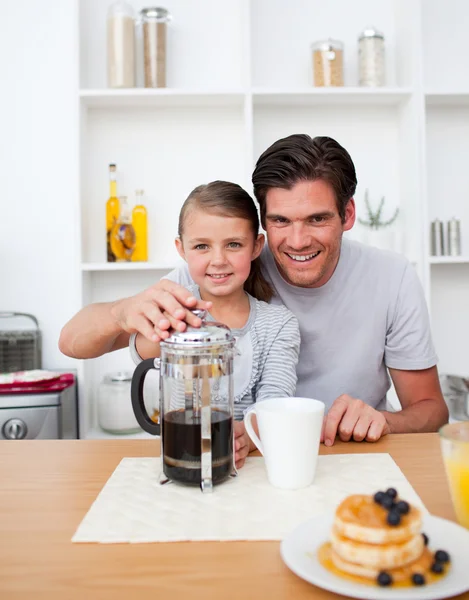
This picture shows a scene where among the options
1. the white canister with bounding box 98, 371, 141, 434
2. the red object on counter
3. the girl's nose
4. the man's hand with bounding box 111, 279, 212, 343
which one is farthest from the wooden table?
the white canister with bounding box 98, 371, 141, 434

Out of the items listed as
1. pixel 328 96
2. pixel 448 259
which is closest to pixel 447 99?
pixel 328 96

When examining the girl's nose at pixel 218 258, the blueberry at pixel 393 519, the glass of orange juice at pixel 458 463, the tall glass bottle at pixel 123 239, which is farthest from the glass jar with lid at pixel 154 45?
the blueberry at pixel 393 519

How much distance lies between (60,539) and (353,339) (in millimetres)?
1120

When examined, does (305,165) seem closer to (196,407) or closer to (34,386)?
(196,407)

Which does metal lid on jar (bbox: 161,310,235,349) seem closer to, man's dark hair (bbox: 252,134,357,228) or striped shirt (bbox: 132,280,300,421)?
striped shirt (bbox: 132,280,300,421)

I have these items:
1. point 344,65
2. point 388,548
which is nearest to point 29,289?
point 344,65

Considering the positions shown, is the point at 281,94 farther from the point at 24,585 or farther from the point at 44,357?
the point at 24,585

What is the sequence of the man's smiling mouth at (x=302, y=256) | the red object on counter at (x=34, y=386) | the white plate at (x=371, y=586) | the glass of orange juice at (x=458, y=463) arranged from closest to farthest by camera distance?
the white plate at (x=371, y=586)
the glass of orange juice at (x=458, y=463)
the man's smiling mouth at (x=302, y=256)
the red object on counter at (x=34, y=386)

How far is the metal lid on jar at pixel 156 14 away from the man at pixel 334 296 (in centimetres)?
133

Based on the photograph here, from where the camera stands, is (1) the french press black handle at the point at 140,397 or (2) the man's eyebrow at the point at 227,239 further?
(2) the man's eyebrow at the point at 227,239

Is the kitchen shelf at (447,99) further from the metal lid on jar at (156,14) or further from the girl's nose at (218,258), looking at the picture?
the girl's nose at (218,258)

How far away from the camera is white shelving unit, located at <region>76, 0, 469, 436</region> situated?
276cm

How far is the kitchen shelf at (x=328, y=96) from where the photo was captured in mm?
2562

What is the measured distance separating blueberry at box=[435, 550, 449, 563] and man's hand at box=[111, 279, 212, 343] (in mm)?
441
